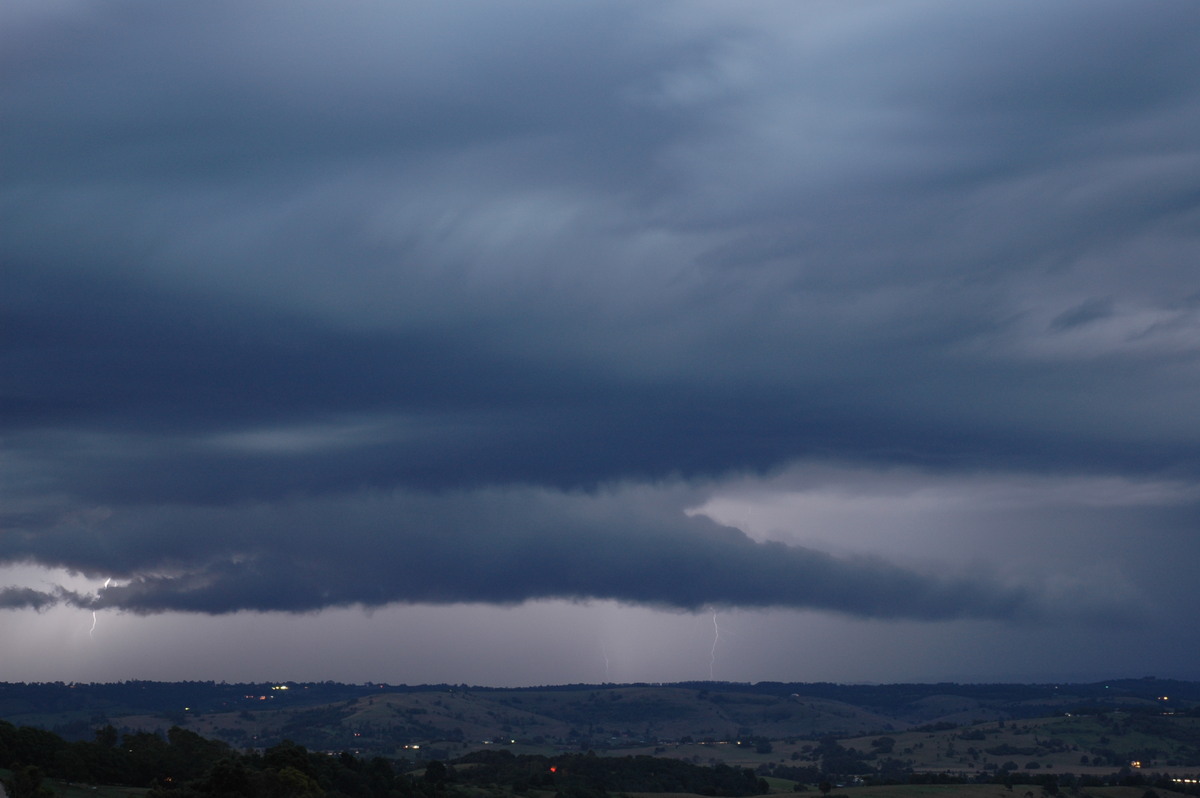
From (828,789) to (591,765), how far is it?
3443 centimetres

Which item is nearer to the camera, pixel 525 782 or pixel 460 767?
pixel 525 782

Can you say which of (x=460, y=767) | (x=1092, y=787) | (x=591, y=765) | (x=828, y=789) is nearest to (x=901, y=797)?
(x=828, y=789)

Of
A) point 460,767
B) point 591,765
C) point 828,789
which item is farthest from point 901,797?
point 460,767

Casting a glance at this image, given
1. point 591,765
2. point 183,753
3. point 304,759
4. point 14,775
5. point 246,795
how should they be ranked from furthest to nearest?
point 591,765
point 183,753
point 304,759
point 14,775
point 246,795

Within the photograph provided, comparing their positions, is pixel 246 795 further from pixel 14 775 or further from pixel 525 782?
pixel 525 782

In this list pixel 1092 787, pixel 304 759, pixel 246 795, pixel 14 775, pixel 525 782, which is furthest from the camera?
pixel 1092 787

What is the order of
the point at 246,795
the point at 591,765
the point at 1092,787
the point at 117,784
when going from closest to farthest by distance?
1. the point at 246,795
2. the point at 117,784
3. the point at 1092,787
4. the point at 591,765

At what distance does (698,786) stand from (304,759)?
85.0 meters

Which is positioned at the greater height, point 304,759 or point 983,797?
point 304,759

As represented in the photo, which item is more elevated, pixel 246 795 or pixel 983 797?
pixel 246 795

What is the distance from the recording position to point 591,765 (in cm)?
16988

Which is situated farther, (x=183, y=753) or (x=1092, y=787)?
(x=1092, y=787)

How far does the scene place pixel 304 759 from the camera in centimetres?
9281

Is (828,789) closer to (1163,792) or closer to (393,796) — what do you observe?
(1163,792)
